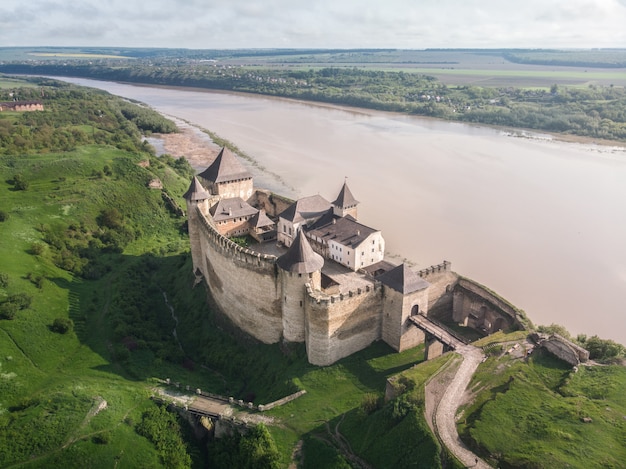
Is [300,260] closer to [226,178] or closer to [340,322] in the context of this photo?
[340,322]

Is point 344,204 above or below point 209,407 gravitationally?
above

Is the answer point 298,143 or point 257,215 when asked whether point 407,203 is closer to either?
point 257,215

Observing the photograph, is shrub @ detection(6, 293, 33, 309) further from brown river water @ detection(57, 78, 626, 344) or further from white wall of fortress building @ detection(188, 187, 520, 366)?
brown river water @ detection(57, 78, 626, 344)

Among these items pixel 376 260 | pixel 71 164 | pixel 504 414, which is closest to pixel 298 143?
pixel 71 164

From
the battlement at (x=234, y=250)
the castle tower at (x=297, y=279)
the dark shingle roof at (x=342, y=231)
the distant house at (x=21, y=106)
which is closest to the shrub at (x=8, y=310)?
the battlement at (x=234, y=250)

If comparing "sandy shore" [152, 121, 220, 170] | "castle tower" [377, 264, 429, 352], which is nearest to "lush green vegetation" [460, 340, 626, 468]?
"castle tower" [377, 264, 429, 352]

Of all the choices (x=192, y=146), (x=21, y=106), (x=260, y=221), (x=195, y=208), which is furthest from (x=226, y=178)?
(x=21, y=106)

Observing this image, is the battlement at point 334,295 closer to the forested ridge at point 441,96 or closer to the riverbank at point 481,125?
the riverbank at point 481,125
